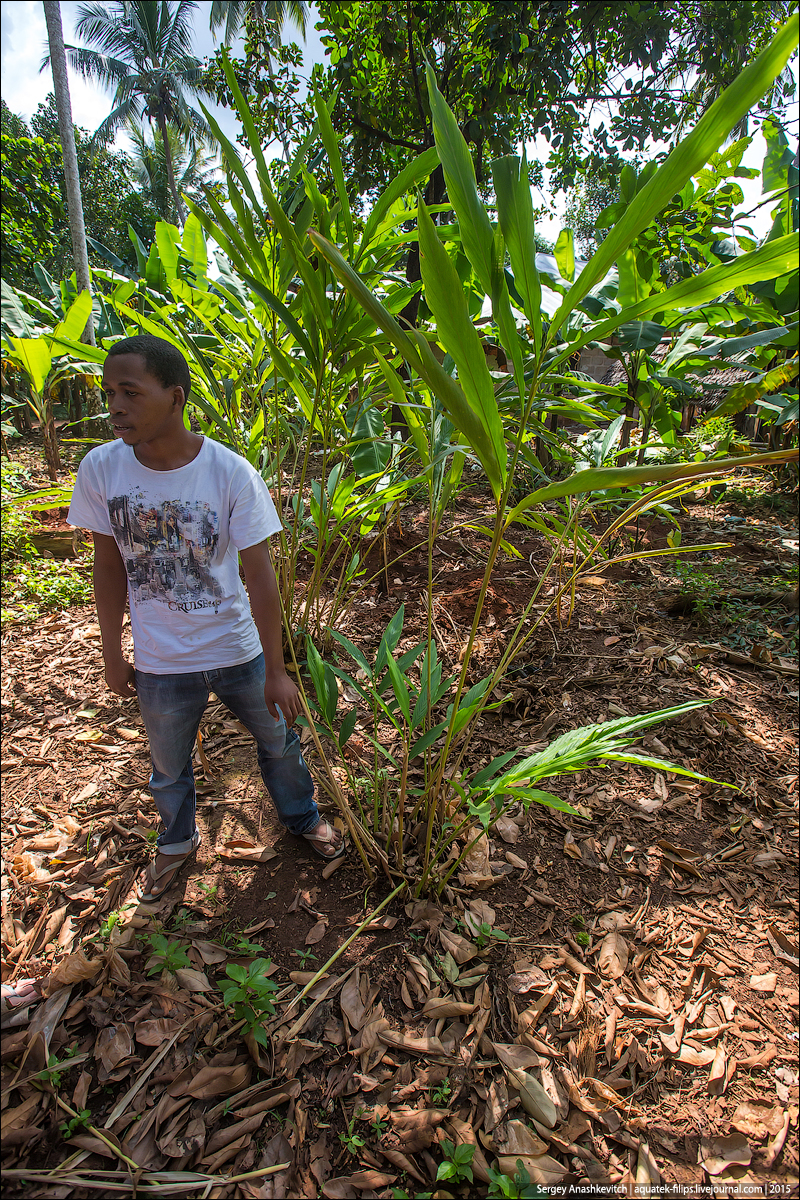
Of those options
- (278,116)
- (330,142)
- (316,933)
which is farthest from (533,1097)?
(278,116)

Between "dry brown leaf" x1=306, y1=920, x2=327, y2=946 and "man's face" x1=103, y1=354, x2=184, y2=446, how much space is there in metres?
1.20

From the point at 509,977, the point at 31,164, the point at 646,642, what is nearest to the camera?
the point at 509,977

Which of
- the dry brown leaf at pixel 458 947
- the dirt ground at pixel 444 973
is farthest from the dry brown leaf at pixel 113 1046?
the dry brown leaf at pixel 458 947

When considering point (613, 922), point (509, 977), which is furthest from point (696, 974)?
point (509, 977)

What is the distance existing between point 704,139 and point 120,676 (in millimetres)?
1475

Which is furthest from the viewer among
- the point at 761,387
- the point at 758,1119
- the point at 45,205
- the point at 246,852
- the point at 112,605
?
the point at 45,205

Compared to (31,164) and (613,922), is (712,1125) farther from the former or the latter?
(31,164)

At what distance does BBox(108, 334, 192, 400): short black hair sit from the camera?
3.85 ft

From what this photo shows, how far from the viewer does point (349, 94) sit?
15.0 ft

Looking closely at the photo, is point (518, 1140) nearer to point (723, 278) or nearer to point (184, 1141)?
point (184, 1141)

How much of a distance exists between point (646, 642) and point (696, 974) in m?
1.41

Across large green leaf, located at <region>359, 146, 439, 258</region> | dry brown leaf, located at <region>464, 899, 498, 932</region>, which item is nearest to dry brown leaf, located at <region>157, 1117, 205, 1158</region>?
dry brown leaf, located at <region>464, 899, 498, 932</region>

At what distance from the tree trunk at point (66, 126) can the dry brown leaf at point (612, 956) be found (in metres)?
5.23

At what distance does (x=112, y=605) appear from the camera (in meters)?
1.40
